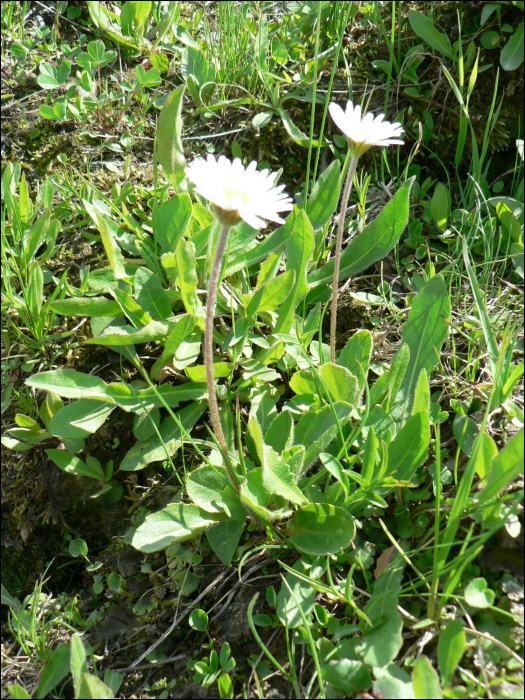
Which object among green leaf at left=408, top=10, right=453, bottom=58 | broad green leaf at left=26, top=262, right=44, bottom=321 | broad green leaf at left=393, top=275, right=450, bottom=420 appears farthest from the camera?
green leaf at left=408, top=10, right=453, bottom=58

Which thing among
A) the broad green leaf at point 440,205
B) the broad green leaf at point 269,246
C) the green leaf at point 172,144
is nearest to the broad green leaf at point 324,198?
the broad green leaf at point 269,246

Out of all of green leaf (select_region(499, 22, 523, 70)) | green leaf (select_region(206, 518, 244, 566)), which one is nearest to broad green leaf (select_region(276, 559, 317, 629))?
green leaf (select_region(206, 518, 244, 566))

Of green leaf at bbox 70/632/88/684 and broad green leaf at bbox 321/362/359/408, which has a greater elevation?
broad green leaf at bbox 321/362/359/408

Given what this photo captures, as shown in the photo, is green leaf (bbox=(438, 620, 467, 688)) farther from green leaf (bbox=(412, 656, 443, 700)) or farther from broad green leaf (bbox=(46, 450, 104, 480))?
broad green leaf (bbox=(46, 450, 104, 480))

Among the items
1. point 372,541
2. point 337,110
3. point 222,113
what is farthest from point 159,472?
point 222,113

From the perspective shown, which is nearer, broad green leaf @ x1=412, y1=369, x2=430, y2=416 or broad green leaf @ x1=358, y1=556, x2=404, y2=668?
broad green leaf @ x1=358, y1=556, x2=404, y2=668

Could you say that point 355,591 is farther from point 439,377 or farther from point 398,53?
point 398,53

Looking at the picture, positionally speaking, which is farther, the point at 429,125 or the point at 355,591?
the point at 429,125
